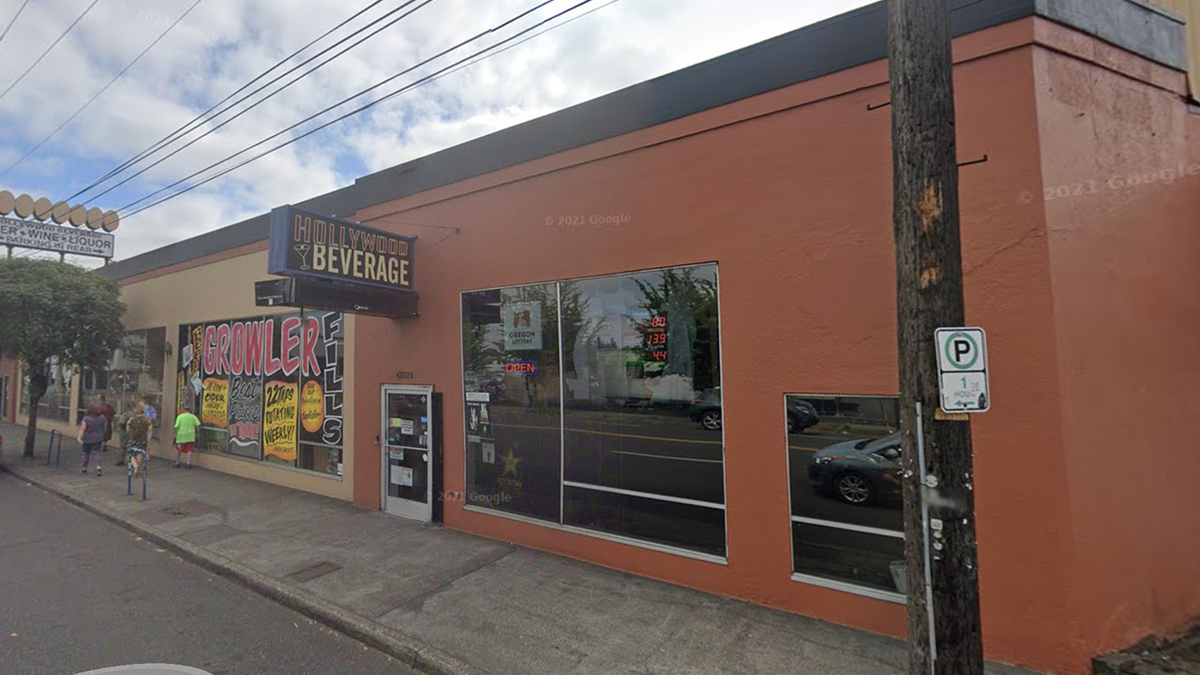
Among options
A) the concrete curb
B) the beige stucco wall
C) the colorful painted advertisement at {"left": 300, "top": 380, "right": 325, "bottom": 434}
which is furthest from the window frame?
the colorful painted advertisement at {"left": 300, "top": 380, "right": 325, "bottom": 434}

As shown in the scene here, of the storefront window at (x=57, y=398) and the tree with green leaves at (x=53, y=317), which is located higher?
the tree with green leaves at (x=53, y=317)

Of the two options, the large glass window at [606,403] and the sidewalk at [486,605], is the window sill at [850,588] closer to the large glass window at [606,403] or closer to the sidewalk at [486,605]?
the sidewalk at [486,605]

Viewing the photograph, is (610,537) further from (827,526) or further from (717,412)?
(827,526)

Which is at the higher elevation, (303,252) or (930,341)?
(303,252)

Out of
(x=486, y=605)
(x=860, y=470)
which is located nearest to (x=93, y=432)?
(x=486, y=605)

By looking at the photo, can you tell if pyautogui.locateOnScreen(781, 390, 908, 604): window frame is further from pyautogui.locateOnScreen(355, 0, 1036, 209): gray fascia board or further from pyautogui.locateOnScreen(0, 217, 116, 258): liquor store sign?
pyautogui.locateOnScreen(0, 217, 116, 258): liquor store sign

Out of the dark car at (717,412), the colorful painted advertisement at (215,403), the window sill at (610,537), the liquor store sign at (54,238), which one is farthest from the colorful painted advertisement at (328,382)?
the liquor store sign at (54,238)

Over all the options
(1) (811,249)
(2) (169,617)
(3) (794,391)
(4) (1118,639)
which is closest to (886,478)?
(3) (794,391)

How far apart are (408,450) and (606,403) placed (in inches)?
159

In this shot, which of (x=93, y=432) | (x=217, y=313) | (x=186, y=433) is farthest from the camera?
(x=217, y=313)

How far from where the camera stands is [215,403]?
12.8 metres

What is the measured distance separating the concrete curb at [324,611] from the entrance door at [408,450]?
2473 mm

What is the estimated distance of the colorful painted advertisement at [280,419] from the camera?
10758mm

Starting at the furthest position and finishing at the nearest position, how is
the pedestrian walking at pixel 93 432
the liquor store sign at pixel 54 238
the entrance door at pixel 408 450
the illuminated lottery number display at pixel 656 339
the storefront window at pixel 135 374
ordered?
the liquor store sign at pixel 54 238 → the storefront window at pixel 135 374 → the pedestrian walking at pixel 93 432 → the entrance door at pixel 408 450 → the illuminated lottery number display at pixel 656 339
